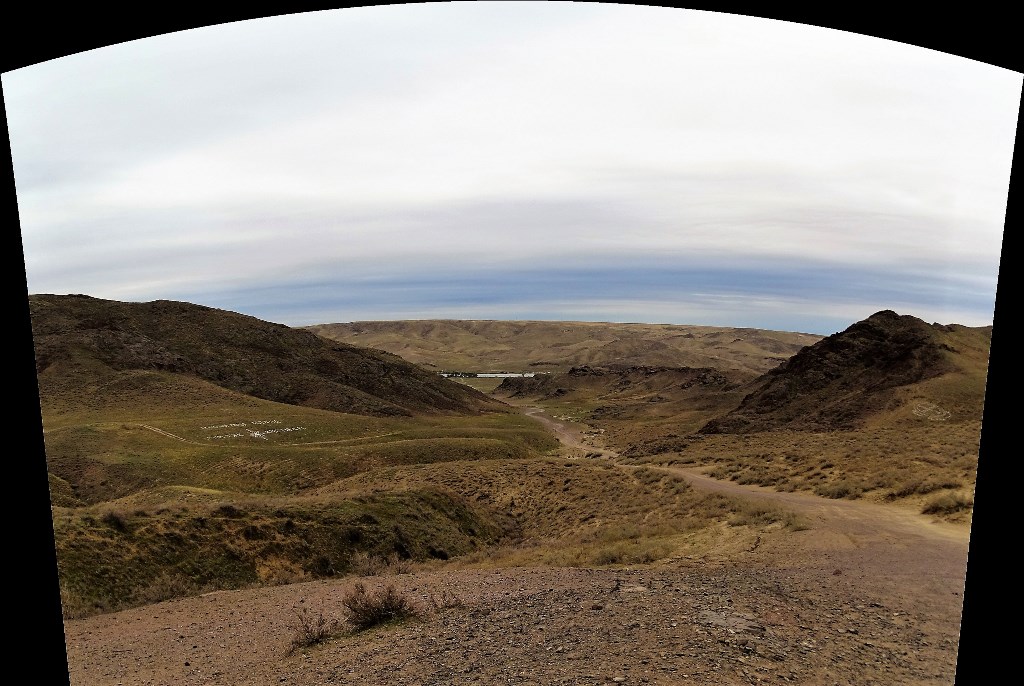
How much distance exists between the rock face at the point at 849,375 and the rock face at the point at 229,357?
1829 inches

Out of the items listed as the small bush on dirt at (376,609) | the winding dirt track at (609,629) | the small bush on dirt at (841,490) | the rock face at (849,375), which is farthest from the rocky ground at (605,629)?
the rock face at (849,375)

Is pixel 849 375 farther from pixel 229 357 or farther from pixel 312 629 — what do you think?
pixel 229 357

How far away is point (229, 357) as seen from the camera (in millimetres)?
79750

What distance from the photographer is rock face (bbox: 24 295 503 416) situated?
69.7 metres

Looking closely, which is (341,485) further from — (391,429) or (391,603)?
(391,429)

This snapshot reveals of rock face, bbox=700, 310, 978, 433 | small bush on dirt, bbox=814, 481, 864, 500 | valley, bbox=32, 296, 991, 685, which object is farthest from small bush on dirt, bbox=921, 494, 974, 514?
rock face, bbox=700, 310, 978, 433

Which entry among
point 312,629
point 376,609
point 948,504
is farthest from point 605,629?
point 948,504

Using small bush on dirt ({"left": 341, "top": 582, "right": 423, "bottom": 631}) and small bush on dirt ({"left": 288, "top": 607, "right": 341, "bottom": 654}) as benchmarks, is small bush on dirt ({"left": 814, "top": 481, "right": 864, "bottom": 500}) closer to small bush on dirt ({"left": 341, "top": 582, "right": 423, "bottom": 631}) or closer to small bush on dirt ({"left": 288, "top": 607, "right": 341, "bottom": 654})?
small bush on dirt ({"left": 341, "top": 582, "right": 423, "bottom": 631})

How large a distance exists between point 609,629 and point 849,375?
57.8m

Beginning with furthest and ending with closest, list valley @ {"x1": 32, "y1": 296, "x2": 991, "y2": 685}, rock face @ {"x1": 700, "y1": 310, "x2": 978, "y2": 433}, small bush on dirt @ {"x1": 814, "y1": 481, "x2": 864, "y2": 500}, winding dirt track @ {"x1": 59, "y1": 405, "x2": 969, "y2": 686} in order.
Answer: rock face @ {"x1": 700, "y1": 310, "x2": 978, "y2": 433} → small bush on dirt @ {"x1": 814, "y1": 481, "x2": 864, "y2": 500} → valley @ {"x1": 32, "y1": 296, "x2": 991, "y2": 685} → winding dirt track @ {"x1": 59, "y1": 405, "x2": 969, "y2": 686}

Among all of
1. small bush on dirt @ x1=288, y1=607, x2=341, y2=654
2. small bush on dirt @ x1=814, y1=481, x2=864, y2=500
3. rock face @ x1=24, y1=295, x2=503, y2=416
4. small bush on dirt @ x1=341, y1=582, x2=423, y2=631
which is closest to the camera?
small bush on dirt @ x1=288, y1=607, x2=341, y2=654

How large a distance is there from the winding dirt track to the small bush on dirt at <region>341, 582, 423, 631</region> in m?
0.46

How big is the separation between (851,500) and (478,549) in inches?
531

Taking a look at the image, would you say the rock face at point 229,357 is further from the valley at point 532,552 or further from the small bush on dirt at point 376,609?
the small bush on dirt at point 376,609
